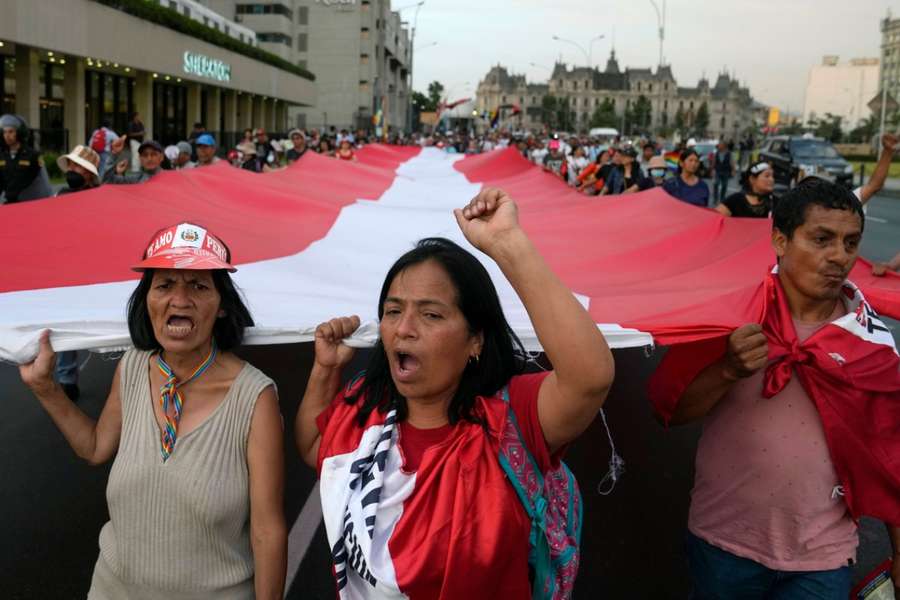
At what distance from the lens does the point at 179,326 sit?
7.95 ft

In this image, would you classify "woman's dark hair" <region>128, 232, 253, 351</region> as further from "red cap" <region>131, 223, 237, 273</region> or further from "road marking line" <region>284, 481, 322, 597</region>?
"road marking line" <region>284, 481, 322, 597</region>

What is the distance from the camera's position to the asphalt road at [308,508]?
3.97m

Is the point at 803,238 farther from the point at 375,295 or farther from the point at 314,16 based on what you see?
the point at 314,16

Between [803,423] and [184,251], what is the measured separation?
5.78 feet

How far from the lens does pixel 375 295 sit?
4035mm

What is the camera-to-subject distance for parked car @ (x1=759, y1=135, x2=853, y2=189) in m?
24.3

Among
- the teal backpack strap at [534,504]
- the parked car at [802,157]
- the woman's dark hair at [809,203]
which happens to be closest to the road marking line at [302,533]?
the teal backpack strap at [534,504]

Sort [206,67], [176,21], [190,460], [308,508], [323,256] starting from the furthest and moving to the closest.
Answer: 1. [206,67]
2. [176,21]
3. [323,256]
4. [308,508]
5. [190,460]

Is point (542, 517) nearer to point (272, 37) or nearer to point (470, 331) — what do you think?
point (470, 331)

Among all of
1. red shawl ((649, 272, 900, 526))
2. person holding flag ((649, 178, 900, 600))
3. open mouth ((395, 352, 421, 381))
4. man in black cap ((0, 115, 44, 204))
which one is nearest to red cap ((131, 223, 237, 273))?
open mouth ((395, 352, 421, 381))

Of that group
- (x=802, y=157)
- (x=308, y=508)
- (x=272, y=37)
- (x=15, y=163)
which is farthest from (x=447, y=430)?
(x=272, y=37)

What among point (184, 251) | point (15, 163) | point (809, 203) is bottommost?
point (15, 163)

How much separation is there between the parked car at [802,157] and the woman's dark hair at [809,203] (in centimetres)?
2217

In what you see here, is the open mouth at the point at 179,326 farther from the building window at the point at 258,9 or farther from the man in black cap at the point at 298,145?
the building window at the point at 258,9
